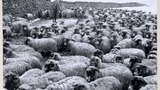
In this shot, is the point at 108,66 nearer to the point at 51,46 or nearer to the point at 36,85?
the point at 36,85

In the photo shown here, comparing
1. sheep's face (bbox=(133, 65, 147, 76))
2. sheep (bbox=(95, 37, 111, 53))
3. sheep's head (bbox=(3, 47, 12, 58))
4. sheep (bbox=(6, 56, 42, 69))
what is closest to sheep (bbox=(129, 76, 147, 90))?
sheep's face (bbox=(133, 65, 147, 76))

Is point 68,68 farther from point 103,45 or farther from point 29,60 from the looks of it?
point 103,45

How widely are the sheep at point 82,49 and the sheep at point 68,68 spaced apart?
1.36 m

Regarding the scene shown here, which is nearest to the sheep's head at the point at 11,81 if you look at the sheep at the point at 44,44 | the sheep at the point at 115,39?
the sheep at the point at 44,44


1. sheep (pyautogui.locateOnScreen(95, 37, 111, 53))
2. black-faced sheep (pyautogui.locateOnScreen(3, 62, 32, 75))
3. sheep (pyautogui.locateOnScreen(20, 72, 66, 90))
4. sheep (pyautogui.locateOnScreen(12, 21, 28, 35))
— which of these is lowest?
sheep (pyautogui.locateOnScreen(12, 21, 28, 35))

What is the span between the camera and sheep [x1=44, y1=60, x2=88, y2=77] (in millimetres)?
4984

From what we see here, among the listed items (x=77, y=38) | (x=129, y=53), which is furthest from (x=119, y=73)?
(x=77, y=38)

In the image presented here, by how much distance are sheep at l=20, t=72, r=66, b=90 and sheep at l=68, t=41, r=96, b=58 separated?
1931 millimetres

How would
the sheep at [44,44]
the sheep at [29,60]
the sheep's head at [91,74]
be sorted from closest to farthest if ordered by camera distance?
the sheep's head at [91,74]
the sheep at [29,60]
the sheep at [44,44]

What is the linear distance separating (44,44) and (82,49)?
0.98m

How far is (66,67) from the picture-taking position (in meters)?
5.18

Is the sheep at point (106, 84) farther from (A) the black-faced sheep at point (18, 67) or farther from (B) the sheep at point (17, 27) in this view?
(B) the sheep at point (17, 27)

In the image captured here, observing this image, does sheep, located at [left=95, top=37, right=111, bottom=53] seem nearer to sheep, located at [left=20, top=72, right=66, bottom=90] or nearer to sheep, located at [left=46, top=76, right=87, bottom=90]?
sheep, located at [left=20, top=72, right=66, bottom=90]

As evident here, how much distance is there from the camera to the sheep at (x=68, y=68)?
498 cm
